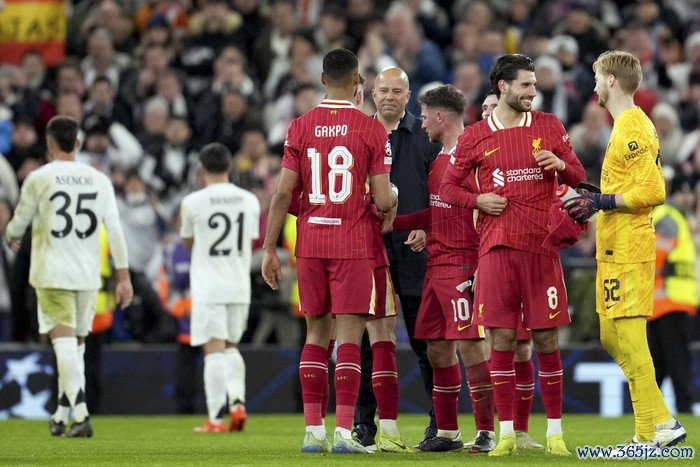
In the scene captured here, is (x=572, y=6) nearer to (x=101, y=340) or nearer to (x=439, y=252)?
(x=101, y=340)

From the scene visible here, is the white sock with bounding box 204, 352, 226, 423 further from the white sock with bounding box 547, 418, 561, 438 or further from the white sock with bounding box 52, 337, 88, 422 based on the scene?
the white sock with bounding box 547, 418, 561, 438

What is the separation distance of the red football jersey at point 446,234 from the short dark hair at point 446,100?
1.16 feet

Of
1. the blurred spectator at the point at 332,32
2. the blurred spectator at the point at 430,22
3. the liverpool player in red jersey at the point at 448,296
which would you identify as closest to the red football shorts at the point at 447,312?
the liverpool player in red jersey at the point at 448,296

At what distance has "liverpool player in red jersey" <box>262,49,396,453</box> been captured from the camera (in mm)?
9648

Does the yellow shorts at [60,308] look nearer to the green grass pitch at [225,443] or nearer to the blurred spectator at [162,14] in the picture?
the green grass pitch at [225,443]

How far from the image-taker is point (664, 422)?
31.2ft

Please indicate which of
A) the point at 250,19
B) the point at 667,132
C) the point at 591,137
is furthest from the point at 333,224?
the point at 250,19

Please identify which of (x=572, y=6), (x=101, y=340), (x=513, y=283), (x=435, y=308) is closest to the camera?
(x=513, y=283)

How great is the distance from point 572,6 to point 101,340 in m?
9.07

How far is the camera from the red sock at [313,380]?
9648 mm

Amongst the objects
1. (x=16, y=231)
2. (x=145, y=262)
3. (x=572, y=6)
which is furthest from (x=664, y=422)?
(x=572, y=6)

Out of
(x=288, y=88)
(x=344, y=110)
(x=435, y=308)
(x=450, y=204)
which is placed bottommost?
(x=435, y=308)

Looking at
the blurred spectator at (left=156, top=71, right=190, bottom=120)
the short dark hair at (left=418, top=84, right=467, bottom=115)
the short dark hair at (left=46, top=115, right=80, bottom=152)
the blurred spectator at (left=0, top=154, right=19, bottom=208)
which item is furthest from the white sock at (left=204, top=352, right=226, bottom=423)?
the blurred spectator at (left=156, top=71, right=190, bottom=120)

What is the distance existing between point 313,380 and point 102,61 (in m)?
11.8
